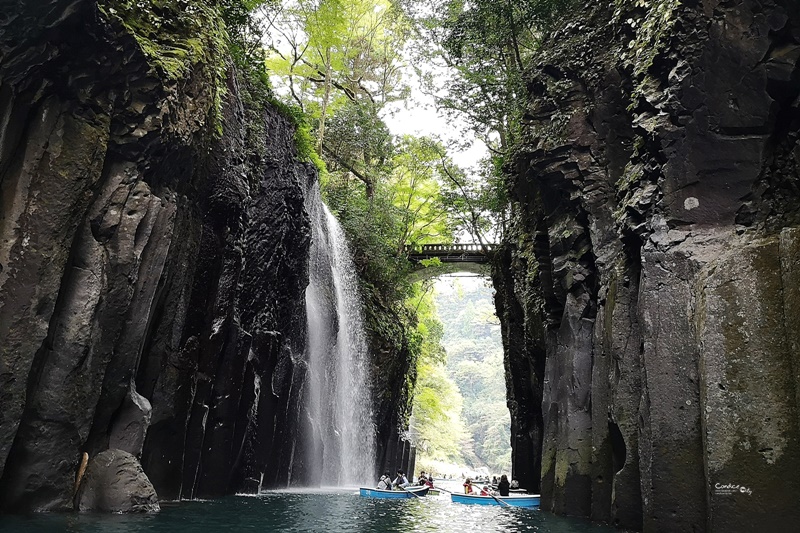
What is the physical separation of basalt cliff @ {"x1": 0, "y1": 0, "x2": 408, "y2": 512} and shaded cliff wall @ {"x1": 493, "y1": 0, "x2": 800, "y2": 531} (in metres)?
8.96

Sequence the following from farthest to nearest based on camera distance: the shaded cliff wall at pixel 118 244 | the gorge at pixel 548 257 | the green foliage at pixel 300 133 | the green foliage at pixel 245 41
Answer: the green foliage at pixel 300 133 < the green foliage at pixel 245 41 < the shaded cliff wall at pixel 118 244 < the gorge at pixel 548 257

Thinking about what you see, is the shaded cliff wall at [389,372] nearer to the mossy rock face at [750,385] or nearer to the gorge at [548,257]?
the gorge at [548,257]

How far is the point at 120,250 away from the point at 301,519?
633 cm

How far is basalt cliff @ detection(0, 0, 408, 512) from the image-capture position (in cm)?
934

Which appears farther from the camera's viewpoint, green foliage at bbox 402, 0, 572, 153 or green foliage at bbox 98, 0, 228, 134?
green foliage at bbox 402, 0, 572, 153

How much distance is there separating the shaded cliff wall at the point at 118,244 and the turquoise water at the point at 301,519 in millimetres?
1099

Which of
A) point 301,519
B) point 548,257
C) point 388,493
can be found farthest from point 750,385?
point 388,493

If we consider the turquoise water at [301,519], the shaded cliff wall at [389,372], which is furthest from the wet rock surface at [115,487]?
the shaded cliff wall at [389,372]

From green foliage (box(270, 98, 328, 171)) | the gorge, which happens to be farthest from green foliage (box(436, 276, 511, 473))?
the gorge

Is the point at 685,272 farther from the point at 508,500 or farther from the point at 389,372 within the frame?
the point at 389,372

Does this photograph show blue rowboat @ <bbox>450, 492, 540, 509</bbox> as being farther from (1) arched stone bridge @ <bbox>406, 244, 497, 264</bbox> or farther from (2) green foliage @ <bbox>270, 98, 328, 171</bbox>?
(1) arched stone bridge @ <bbox>406, 244, 497, 264</bbox>

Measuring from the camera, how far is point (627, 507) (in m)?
11.4

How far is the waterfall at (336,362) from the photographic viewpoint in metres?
25.6

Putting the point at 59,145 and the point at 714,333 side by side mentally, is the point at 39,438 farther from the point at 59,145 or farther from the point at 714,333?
the point at 714,333
